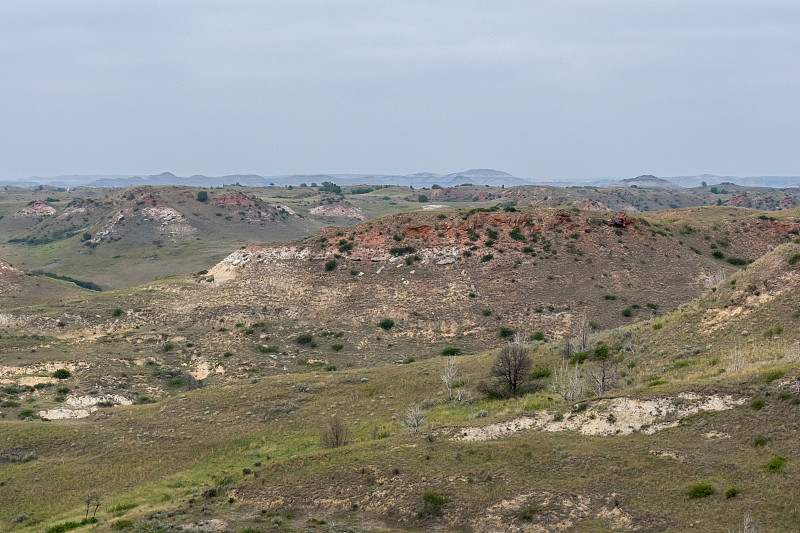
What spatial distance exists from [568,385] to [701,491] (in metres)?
9.11

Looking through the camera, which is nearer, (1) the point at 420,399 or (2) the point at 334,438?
(2) the point at 334,438

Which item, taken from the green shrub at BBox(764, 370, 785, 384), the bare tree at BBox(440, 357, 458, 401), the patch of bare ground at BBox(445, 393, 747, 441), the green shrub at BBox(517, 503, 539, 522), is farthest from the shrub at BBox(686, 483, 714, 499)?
the bare tree at BBox(440, 357, 458, 401)

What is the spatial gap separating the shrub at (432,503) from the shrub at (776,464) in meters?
8.49


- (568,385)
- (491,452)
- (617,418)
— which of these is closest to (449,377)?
(568,385)

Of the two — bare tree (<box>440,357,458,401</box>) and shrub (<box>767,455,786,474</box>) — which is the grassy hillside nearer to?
shrub (<box>767,455,786,474</box>)

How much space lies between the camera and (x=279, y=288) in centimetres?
5688

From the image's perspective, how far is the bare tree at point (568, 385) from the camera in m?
21.7

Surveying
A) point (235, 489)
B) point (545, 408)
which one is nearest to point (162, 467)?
point (235, 489)

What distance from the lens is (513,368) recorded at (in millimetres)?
26125

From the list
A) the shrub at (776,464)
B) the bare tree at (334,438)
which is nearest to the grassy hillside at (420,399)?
the shrub at (776,464)

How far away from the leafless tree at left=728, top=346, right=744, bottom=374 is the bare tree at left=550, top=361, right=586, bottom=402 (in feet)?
17.6

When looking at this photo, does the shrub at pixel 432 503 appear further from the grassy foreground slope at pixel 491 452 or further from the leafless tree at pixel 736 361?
the leafless tree at pixel 736 361

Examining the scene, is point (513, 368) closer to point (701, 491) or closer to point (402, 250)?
point (701, 491)

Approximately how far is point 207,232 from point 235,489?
4806 inches
